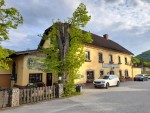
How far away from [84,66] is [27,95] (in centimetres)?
1426

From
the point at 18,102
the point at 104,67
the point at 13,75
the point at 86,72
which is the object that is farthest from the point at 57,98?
the point at 104,67

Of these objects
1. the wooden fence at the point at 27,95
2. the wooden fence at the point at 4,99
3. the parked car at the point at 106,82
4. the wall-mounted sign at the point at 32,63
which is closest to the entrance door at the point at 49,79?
the wall-mounted sign at the point at 32,63

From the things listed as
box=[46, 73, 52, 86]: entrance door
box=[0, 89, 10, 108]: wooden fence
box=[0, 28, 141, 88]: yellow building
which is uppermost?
box=[0, 28, 141, 88]: yellow building

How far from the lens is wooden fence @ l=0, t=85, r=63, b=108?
40.6 feet

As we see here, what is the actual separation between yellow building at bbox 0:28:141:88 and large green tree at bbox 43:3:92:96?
2.09m

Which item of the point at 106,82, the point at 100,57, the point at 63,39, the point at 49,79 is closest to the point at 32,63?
the point at 49,79

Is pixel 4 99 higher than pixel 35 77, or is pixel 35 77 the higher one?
pixel 35 77

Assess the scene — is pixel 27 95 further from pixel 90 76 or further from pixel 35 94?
pixel 90 76

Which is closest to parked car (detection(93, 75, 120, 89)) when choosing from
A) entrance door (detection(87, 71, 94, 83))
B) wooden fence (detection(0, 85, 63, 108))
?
entrance door (detection(87, 71, 94, 83))

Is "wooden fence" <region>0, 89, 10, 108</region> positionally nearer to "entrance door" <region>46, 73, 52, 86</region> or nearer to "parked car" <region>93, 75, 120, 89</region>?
"entrance door" <region>46, 73, 52, 86</region>

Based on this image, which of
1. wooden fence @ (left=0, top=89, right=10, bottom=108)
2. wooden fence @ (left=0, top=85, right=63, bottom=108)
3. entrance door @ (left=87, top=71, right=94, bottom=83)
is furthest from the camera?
entrance door @ (left=87, top=71, right=94, bottom=83)

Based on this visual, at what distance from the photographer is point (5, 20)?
49.0ft

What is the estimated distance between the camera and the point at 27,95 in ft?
45.3

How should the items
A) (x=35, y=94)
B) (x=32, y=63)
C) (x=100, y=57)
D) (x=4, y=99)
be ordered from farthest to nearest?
1. (x=100, y=57)
2. (x=32, y=63)
3. (x=35, y=94)
4. (x=4, y=99)
